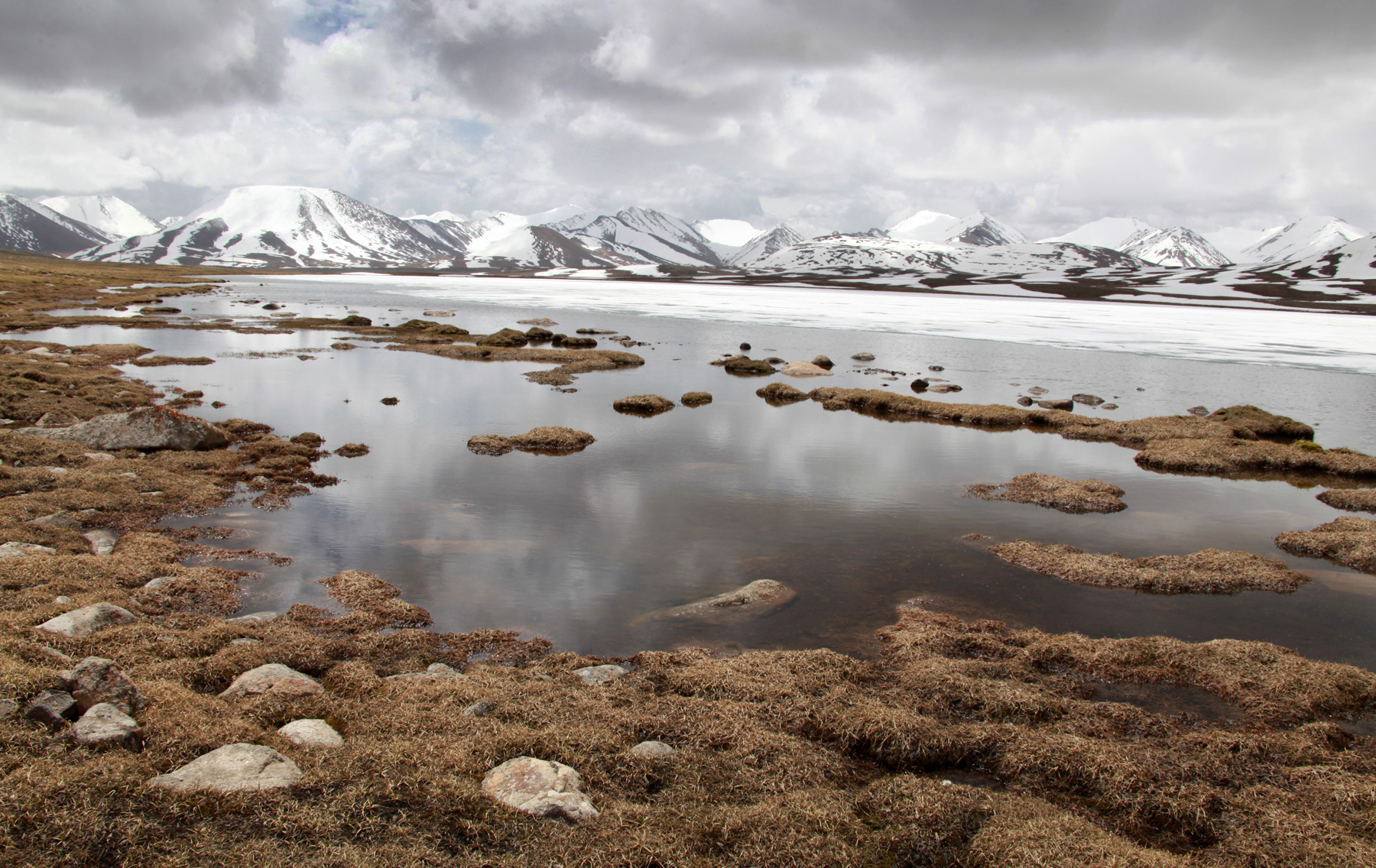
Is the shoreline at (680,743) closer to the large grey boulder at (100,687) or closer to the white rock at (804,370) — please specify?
the large grey boulder at (100,687)

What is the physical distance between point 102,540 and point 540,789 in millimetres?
15103

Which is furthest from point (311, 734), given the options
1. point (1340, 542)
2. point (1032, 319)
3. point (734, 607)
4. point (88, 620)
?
point (1032, 319)

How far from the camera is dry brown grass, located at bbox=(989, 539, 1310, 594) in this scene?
58.2 ft

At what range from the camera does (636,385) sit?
157 feet

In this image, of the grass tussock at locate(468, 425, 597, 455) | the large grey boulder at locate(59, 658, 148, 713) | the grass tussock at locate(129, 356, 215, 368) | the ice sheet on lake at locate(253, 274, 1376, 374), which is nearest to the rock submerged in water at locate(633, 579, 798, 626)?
the large grey boulder at locate(59, 658, 148, 713)

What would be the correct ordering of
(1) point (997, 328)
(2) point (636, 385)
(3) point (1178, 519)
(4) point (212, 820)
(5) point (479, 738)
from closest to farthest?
(4) point (212, 820), (5) point (479, 738), (3) point (1178, 519), (2) point (636, 385), (1) point (997, 328)

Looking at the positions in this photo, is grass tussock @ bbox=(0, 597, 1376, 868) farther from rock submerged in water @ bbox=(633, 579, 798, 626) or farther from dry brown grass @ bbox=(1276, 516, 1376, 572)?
dry brown grass @ bbox=(1276, 516, 1376, 572)

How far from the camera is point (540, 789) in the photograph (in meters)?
8.38

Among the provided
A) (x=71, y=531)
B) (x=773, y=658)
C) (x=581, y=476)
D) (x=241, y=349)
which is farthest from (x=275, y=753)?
(x=241, y=349)

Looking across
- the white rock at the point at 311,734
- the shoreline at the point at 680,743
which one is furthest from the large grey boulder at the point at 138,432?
the white rock at the point at 311,734

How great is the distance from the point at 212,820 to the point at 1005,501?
23684 mm

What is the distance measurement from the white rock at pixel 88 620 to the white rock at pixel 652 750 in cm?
886

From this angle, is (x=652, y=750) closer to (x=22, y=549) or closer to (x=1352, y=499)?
(x=22, y=549)

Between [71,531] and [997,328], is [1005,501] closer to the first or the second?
[71,531]
